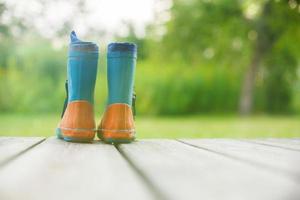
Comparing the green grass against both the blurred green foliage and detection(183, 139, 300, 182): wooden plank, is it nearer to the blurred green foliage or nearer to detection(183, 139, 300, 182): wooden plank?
the blurred green foliage

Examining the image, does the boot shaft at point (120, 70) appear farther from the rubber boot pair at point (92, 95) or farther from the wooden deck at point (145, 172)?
the wooden deck at point (145, 172)

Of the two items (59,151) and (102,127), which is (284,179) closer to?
(59,151)

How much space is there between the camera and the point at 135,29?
20.9 m

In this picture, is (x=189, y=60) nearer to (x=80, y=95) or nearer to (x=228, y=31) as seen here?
(x=228, y=31)

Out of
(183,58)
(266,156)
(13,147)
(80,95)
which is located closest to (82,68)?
(80,95)

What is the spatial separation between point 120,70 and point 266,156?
0.54 meters

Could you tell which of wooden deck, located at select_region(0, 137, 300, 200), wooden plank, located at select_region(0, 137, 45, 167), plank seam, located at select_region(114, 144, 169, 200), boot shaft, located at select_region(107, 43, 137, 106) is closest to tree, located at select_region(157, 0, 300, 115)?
boot shaft, located at select_region(107, 43, 137, 106)

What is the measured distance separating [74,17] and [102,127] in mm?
8665

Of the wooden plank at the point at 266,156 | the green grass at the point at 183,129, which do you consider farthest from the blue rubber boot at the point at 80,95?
the green grass at the point at 183,129

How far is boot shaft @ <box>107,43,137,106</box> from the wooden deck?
0.69 ft

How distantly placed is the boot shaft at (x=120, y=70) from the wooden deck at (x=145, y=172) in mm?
209

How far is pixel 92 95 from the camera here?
143cm

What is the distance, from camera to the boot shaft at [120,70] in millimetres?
1420

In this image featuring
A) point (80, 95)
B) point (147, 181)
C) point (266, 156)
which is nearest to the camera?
point (147, 181)
